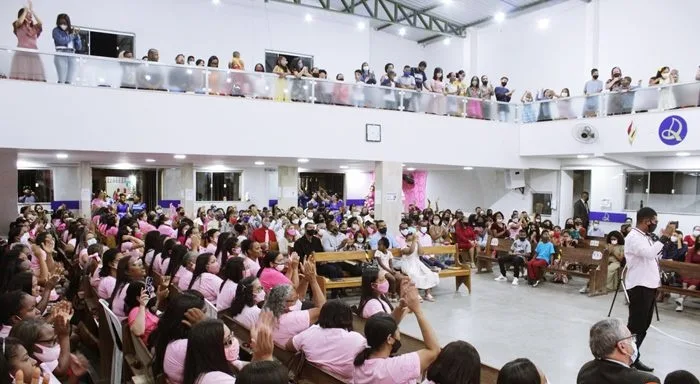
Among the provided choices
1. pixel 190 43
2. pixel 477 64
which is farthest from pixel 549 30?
pixel 190 43

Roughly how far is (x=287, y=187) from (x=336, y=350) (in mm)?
13482

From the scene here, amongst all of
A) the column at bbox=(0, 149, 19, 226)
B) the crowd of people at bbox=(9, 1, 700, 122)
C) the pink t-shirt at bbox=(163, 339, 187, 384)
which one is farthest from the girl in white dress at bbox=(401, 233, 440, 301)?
the column at bbox=(0, 149, 19, 226)

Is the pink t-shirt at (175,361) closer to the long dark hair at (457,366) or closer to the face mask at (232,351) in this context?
the face mask at (232,351)

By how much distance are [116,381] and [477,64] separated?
63.3ft

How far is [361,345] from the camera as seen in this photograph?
12.6 ft

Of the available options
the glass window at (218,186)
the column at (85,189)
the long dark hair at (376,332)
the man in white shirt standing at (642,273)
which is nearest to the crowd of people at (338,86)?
the column at (85,189)

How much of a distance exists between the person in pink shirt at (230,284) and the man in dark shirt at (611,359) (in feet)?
11.5

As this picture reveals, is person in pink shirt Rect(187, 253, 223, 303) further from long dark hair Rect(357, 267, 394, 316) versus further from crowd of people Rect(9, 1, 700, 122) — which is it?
crowd of people Rect(9, 1, 700, 122)

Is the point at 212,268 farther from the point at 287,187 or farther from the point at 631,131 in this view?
the point at 631,131

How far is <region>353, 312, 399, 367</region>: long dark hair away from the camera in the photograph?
3.40 m

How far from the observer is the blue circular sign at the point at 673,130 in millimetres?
12422

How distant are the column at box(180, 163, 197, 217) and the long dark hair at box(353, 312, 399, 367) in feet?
44.9

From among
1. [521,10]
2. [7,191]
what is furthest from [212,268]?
[521,10]

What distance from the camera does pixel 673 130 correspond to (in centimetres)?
1262
